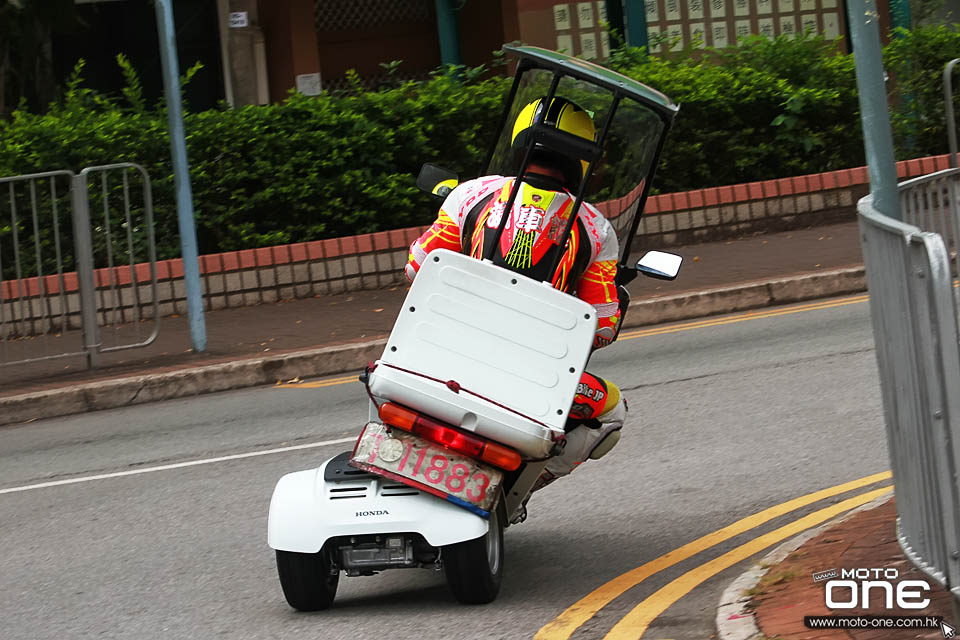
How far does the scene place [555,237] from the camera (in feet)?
16.8

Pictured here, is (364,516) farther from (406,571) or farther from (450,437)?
(406,571)

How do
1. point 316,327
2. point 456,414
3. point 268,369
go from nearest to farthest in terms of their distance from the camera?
point 456,414 < point 268,369 < point 316,327

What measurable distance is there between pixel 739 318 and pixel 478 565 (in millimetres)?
7251

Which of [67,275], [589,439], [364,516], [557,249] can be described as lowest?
[364,516]

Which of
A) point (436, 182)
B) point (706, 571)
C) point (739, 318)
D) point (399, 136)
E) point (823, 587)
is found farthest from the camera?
point (399, 136)

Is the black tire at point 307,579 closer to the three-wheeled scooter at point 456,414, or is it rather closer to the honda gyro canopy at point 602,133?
the three-wheeled scooter at point 456,414

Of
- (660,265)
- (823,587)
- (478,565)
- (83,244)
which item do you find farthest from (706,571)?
(83,244)

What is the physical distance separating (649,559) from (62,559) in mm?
2818

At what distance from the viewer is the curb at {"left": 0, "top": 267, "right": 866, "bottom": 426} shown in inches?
423

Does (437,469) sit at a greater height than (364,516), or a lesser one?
greater

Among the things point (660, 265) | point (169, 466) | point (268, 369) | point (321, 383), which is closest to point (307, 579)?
point (660, 265)

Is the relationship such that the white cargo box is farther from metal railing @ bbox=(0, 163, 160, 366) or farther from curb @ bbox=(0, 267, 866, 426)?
metal railing @ bbox=(0, 163, 160, 366)

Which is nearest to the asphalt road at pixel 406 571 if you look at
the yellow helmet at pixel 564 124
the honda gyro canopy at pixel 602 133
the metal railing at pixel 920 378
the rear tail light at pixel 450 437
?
the rear tail light at pixel 450 437

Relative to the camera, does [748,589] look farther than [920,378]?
Yes
